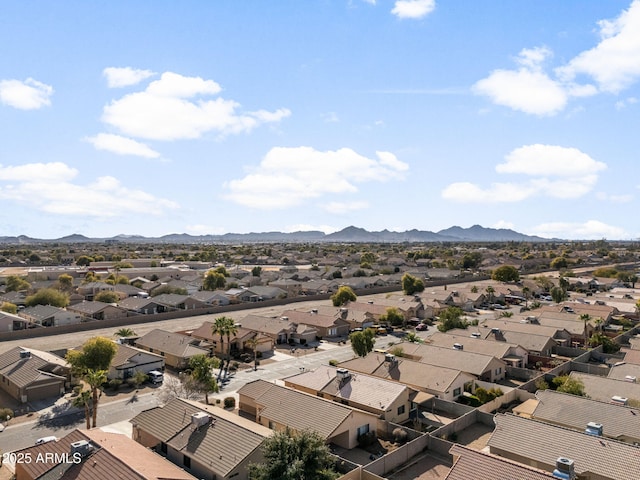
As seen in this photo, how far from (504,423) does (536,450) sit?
125 inches

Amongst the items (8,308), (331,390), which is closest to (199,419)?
(331,390)

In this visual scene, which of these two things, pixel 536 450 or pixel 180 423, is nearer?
pixel 536 450

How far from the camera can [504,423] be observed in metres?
32.8

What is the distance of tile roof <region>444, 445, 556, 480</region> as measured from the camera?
2388 cm

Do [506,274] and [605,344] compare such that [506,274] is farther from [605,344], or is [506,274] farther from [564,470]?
[564,470]

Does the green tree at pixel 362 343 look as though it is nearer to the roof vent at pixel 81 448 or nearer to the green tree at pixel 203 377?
the green tree at pixel 203 377

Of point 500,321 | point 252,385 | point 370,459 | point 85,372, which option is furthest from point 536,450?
point 500,321

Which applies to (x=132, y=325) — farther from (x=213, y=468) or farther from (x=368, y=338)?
(x=213, y=468)

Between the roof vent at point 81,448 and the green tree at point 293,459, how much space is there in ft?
28.6

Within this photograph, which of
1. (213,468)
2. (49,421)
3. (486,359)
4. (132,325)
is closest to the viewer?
(213,468)

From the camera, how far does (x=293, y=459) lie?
25672mm

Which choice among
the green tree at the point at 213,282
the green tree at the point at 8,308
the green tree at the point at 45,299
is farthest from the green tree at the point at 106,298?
the green tree at the point at 213,282

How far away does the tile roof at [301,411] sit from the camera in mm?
32812

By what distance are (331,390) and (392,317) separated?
3699cm
